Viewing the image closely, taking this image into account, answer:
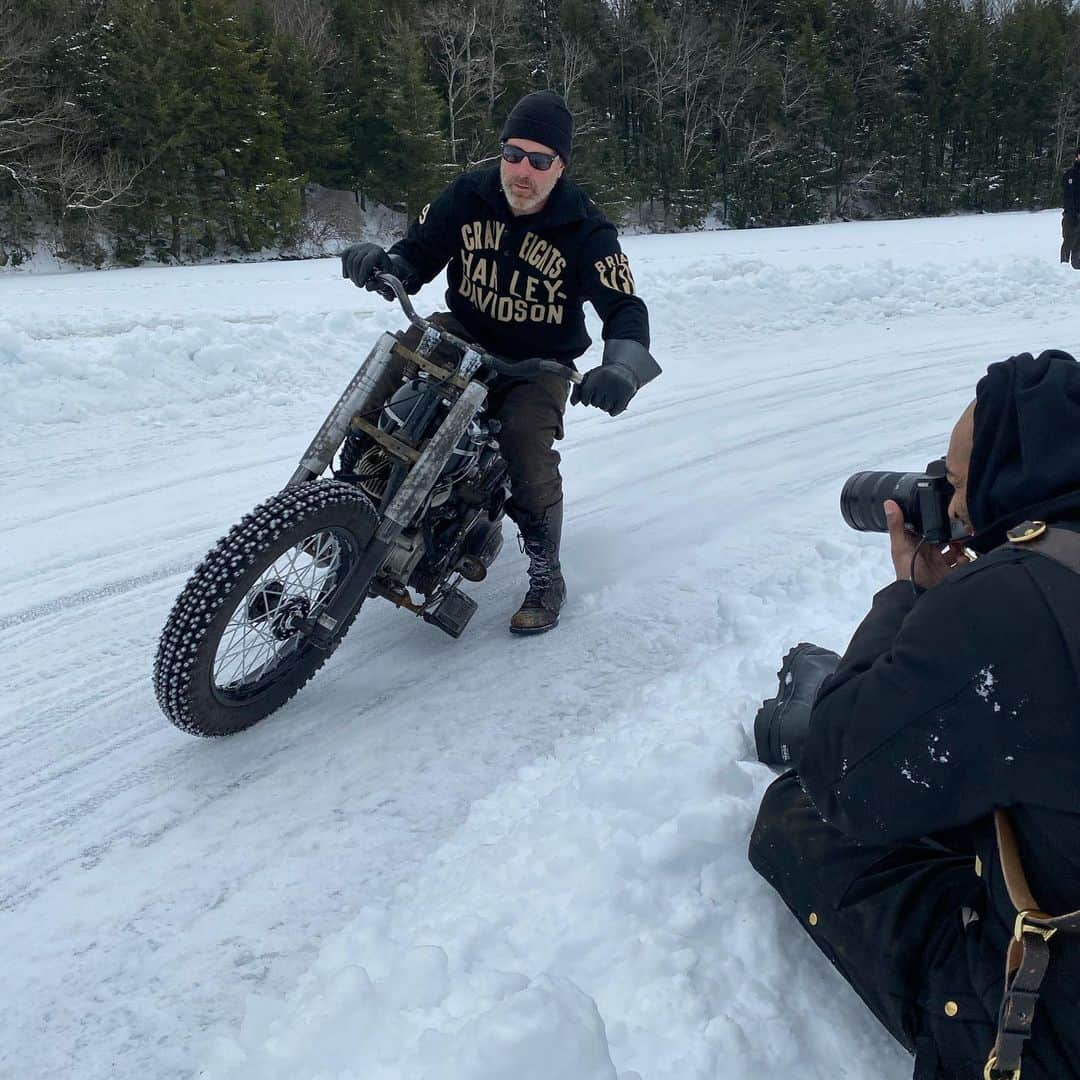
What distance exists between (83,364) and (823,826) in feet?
18.6

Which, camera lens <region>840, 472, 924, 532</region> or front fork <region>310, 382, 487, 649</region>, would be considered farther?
front fork <region>310, 382, 487, 649</region>

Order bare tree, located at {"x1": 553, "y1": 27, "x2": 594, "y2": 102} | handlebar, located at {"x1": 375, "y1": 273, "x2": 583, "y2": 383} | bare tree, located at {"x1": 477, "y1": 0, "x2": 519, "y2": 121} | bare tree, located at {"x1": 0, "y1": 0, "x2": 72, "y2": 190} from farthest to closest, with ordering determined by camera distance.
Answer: bare tree, located at {"x1": 553, "y1": 27, "x2": 594, "y2": 102}, bare tree, located at {"x1": 477, "y1": 0, "x2": 519, "y2": 121}, bare tree, located at {"x1": 0, "y1": 0, "x2": 72, "y2": 190}, handlebar, located at {"x1": 375, "y1": 273, "x2": 583, "y2": 383}

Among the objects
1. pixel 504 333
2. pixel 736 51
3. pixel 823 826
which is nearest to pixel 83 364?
pixel 504 333

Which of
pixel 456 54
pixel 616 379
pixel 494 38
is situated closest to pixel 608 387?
pixel 616 379

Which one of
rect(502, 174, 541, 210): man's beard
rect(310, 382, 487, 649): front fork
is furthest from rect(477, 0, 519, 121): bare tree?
rect(310, 382, 487, 649): front fork

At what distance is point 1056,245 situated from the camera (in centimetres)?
1448

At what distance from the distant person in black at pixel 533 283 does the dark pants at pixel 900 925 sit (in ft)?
5.74

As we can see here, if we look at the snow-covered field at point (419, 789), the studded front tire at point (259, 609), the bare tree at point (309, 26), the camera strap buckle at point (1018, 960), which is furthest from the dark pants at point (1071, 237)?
the bare tree at point (309, 26)

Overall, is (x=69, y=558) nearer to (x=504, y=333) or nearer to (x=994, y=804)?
(x=504, y=333)

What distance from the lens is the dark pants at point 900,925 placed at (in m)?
1.52

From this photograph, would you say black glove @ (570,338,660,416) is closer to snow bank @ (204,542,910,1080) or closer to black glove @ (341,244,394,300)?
black glove @ (341,244,394,300)

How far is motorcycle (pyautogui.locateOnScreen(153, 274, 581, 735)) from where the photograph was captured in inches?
99.2

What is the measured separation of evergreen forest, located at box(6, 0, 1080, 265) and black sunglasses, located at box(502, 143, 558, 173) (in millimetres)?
22176

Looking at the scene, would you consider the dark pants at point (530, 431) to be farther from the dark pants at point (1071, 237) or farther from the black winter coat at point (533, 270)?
the dark pants at point (1071, 237)
